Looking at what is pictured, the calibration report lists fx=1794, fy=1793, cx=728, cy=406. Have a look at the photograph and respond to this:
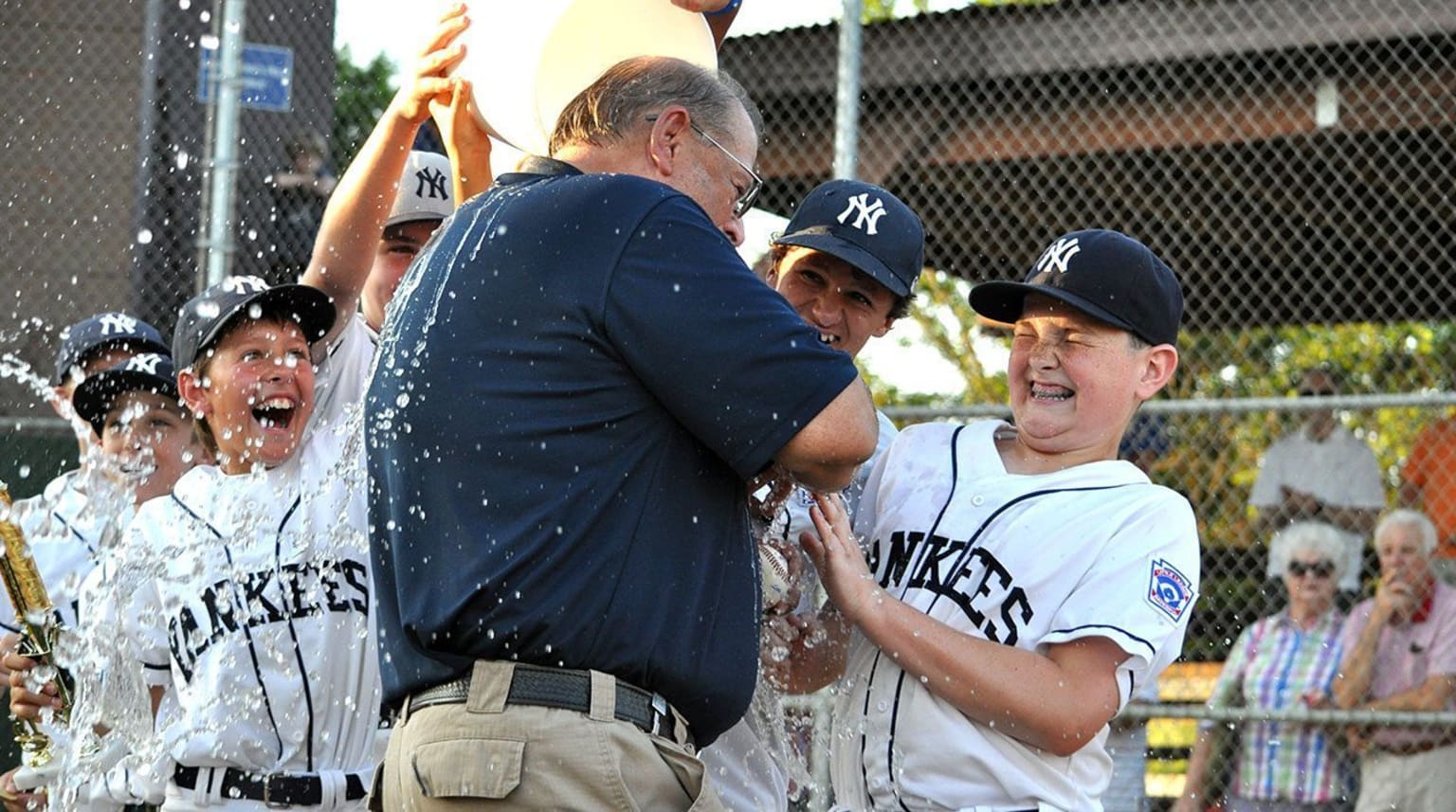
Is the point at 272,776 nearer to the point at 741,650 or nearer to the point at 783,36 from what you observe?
the point at 741,650

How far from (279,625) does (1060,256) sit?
72.6 inches

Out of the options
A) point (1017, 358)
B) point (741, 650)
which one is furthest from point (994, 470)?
point (741, 650)

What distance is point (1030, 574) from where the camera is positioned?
3299 millimetres

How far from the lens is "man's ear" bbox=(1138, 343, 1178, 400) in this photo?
3.47m

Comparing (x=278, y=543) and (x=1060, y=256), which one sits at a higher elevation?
(x=1060, y=256)

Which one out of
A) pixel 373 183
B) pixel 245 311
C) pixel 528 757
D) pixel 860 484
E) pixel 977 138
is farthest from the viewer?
pixel 977 138

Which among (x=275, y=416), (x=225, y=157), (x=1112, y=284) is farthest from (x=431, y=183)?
(x=225, y=157)

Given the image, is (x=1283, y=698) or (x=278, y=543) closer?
(x=278, y=543)

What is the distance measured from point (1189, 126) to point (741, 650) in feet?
20.4

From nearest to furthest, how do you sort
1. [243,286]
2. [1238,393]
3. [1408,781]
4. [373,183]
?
[373,183], [243,286], [1408,781], [1238,393]

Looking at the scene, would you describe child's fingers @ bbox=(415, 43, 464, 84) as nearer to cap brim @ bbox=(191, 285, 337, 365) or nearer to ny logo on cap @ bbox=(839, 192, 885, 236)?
cap brim @ bbox=(191, 285, 337, 365)

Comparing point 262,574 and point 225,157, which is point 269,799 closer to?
point 262,574

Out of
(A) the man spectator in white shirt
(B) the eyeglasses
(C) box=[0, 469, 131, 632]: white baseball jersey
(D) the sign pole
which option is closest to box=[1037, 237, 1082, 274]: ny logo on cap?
(B) the eyeglasses

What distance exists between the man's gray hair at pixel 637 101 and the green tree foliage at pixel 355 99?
246 cm
